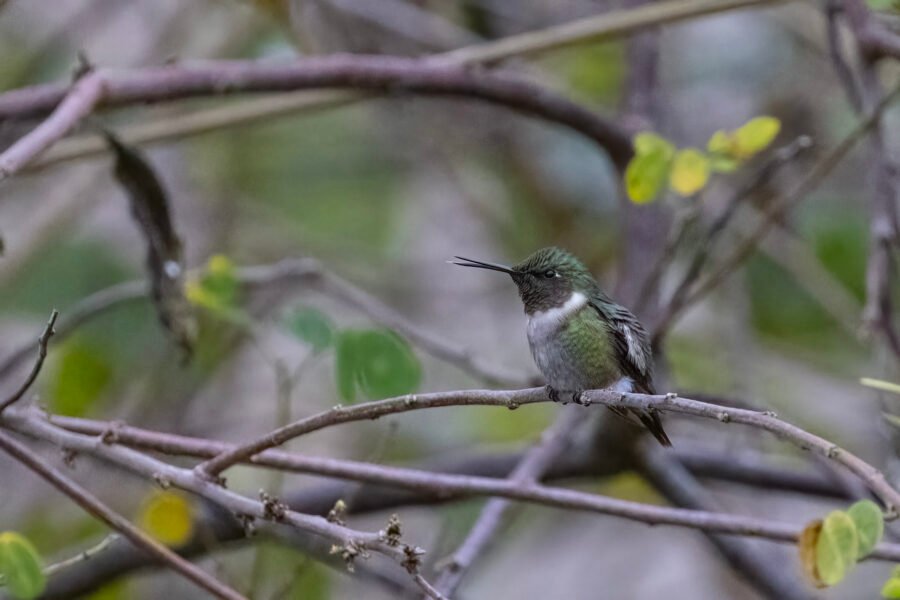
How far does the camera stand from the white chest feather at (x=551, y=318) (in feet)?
5.52

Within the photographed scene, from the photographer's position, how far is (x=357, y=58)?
2373 millimetres

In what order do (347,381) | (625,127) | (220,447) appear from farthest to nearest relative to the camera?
(625,127) → (347,381) → (220,447)

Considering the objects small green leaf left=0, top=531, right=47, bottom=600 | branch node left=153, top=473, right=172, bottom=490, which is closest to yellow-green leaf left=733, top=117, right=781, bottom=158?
branch node left=153, top=473, right=172, bottom=490

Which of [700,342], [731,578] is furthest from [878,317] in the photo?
[731,578]

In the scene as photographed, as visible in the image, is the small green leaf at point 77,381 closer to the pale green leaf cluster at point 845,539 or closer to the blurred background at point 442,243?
the blurred background at point 442,243

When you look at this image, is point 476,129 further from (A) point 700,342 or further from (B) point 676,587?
(B) point 676,587

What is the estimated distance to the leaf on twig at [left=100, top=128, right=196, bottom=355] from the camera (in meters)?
2.14

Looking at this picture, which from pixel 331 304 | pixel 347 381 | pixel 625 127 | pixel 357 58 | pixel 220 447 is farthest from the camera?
pixel 331 304

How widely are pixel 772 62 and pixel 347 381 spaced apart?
9.53 ft

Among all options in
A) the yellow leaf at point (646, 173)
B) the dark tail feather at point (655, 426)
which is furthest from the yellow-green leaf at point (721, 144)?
the dark tail feather at point (655, 426)

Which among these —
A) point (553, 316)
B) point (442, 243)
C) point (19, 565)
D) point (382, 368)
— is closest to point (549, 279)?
point (553, 316)

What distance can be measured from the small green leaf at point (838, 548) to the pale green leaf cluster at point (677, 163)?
815 millimetres

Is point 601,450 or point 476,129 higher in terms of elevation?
point 476,129

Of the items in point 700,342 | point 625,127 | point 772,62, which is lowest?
point 700,342
